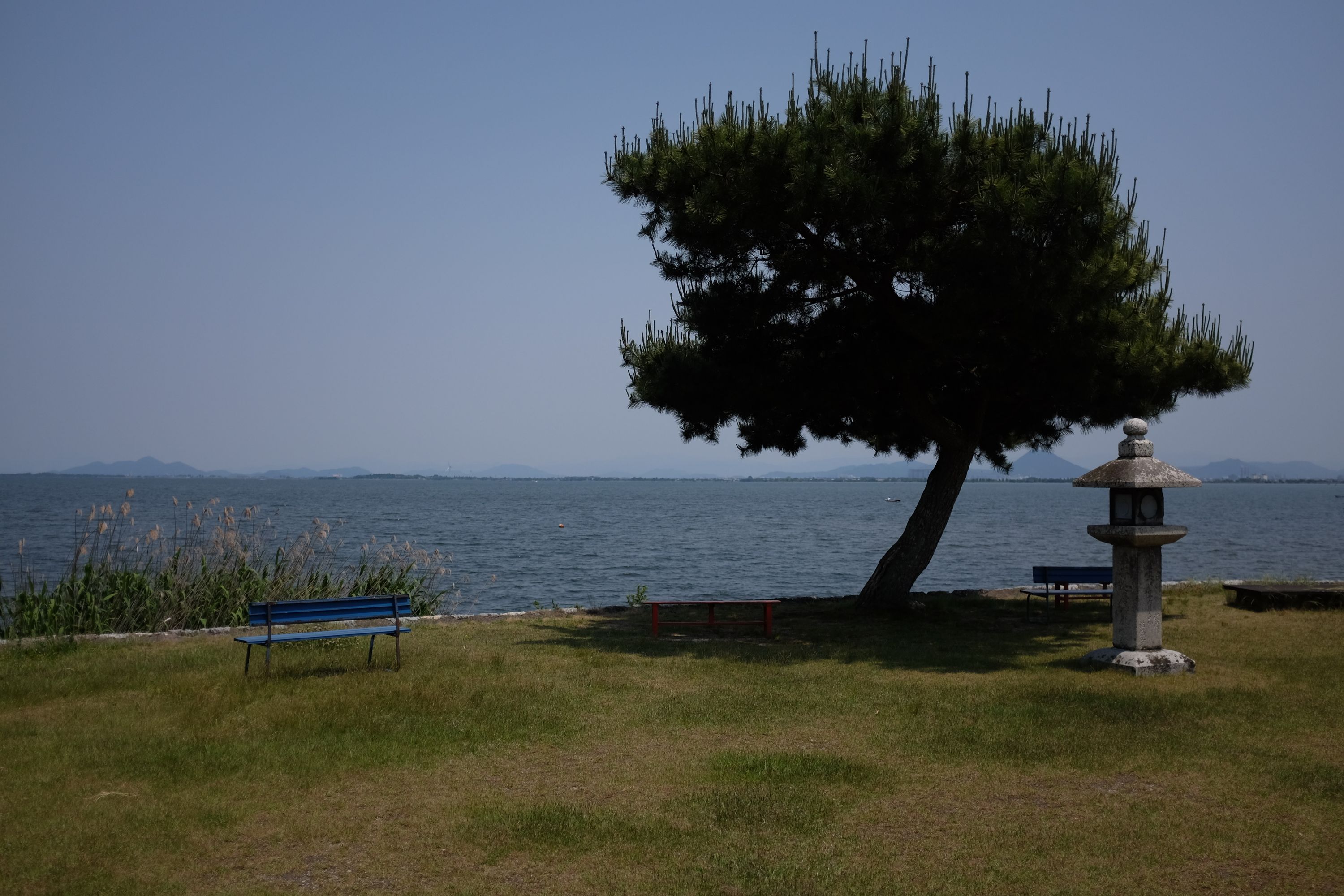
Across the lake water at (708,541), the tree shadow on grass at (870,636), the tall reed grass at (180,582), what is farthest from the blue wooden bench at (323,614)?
the lake water at (708,541)

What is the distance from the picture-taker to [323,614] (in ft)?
30.5

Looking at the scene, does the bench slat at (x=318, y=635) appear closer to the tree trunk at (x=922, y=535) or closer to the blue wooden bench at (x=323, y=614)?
the blue wooden bench at (x=323, y=614)

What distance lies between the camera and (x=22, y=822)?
530cm

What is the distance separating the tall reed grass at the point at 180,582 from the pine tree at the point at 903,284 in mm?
5283

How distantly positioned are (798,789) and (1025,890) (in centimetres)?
163

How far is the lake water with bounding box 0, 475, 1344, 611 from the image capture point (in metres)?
27.0

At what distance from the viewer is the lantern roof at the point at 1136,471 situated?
9.36 meters

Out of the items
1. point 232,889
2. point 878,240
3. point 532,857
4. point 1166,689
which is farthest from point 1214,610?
point 232,889

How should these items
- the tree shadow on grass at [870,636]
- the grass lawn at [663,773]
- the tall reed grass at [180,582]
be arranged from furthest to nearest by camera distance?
the tall reed grass at [180,582] < the tree shadow on grass at [870,636] < the grass lawn at [663,773]

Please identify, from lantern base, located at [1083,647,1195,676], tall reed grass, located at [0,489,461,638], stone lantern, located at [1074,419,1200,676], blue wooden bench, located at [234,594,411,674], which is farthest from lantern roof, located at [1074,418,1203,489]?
tall reed grass, located at [0,489,461,638]

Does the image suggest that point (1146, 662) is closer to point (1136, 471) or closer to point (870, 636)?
point (1136, 471)

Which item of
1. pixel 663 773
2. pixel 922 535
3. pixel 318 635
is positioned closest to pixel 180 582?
pixel 318 635

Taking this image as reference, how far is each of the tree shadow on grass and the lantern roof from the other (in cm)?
206

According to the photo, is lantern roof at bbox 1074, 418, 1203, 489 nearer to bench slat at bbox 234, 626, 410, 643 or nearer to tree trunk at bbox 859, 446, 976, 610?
tree trunk at bbox 859, 446, 976, 610
